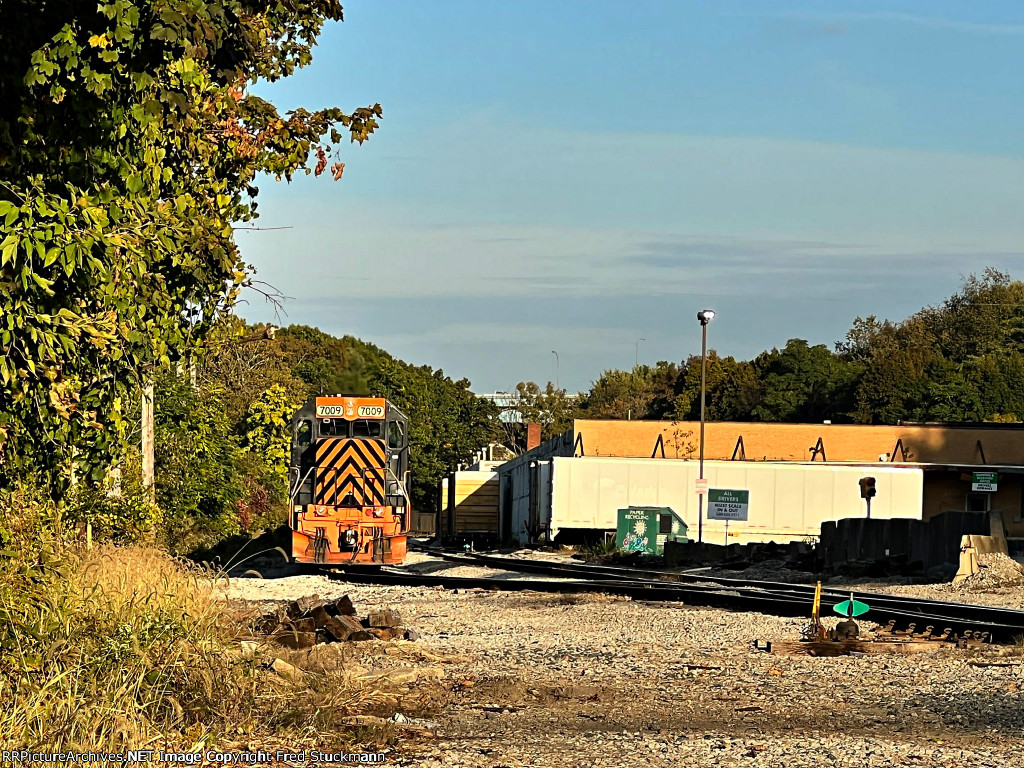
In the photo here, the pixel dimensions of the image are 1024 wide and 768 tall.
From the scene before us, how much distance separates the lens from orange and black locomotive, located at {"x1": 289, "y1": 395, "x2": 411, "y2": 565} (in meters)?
21.9

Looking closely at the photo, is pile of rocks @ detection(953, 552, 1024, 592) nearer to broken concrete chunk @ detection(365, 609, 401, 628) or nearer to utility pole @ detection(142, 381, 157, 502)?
broken concrete chunk @ detection(365, 609, 401, 628)

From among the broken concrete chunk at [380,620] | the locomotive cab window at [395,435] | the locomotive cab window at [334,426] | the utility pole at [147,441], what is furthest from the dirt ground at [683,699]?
the locomotive cab window at [334,426]

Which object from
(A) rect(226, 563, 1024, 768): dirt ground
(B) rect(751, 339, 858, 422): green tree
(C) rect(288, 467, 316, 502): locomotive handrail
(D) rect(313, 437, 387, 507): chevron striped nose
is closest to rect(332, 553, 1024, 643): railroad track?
(A) rect(226, 563, 1024, 768): dirt ground

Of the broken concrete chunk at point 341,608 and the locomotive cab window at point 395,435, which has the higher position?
the locomotive cab window at point 395,435

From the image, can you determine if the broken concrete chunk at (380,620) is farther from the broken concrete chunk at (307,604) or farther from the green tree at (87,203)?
the green tree at (87,203)

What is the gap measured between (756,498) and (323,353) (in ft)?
204

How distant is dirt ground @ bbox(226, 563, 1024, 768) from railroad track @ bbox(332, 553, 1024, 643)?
1042mm

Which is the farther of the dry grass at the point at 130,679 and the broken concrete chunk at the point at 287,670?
the broken concrete chunk at the point at 287,670

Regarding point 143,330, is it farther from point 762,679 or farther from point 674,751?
point 762,679

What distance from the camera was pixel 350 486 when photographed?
2208 centimetres

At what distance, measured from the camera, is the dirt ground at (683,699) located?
24.9ft

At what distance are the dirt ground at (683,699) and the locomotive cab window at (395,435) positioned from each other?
25.3 feet

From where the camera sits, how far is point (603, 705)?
937 cm

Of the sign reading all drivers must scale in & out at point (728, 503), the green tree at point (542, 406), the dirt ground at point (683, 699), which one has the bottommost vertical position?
the dirt ground at point (683, 699)
